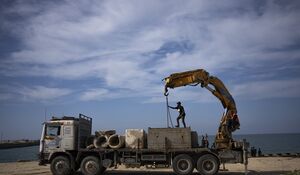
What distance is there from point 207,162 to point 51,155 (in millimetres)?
8758

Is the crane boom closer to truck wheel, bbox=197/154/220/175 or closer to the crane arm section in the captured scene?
the crane arm section

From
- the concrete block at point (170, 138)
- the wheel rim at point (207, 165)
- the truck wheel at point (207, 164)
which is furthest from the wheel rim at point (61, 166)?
the wheel rim at point (207, 165)

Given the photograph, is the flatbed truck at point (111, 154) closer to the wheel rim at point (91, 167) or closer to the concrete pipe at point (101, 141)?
the wheel rim at point (91, 167)

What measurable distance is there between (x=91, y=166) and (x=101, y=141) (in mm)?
1528

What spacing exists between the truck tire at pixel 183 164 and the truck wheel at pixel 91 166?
166 inches

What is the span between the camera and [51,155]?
62.6 feet

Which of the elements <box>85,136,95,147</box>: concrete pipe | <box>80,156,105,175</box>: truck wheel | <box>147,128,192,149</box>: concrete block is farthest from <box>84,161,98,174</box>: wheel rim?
<box>147,128,192,149</box>: concrete block

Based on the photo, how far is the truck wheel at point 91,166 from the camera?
1869 centimetres

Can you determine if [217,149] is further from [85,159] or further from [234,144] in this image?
[85,159]

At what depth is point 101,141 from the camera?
766 inches

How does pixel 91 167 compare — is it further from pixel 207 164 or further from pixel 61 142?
pixel 207 164

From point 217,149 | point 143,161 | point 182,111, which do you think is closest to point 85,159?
point 143,161

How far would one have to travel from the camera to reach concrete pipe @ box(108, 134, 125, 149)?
1873 centimetres

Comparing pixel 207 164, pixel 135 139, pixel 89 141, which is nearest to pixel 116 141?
pixel 135 139
